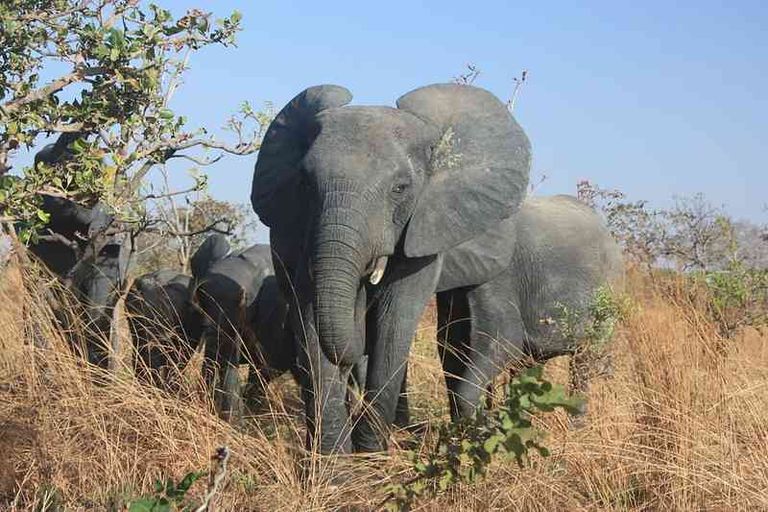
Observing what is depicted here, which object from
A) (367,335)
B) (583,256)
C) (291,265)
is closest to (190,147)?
(291,265)

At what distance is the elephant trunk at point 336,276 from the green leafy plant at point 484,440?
1156 mm

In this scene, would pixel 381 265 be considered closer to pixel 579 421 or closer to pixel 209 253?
pixel 579 421

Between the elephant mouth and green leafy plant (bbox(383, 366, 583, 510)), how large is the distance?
1665mm

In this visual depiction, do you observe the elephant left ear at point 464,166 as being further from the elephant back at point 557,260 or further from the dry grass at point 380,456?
the dry grass at point 380,456

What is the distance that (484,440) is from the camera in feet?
17.2

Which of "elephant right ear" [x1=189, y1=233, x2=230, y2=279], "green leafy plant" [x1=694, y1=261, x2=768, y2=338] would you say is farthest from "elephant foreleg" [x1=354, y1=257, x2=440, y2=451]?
"elephant right ear" [x1=189, y1=233, x2=230, y2=279]

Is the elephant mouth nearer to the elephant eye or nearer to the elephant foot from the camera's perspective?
the elephant eye

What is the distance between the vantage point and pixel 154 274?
994 cm

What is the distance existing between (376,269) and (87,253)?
2.20 meters

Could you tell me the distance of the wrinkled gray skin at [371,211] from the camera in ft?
22.1

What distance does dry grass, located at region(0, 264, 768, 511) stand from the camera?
5.80 metres

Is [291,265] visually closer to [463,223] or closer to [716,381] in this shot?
[463,223]

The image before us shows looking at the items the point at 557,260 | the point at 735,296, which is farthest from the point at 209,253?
the point at 735,296

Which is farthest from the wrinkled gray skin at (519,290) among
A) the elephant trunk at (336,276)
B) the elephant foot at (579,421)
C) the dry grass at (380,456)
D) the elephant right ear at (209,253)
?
the elephant right ear at (209,253)
